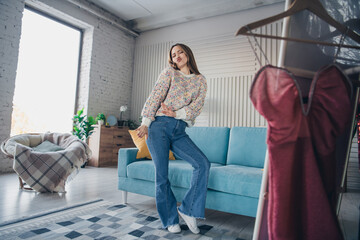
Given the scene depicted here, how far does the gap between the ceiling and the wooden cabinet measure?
8.60ft

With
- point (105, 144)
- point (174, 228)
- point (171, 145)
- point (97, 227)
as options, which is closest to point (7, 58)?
point (105, 144)

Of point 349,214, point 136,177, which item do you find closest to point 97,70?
point 136,177

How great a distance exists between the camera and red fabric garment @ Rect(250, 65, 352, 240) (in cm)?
76

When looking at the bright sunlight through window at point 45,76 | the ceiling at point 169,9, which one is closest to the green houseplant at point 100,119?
the bright sunlight through window at point 45,76

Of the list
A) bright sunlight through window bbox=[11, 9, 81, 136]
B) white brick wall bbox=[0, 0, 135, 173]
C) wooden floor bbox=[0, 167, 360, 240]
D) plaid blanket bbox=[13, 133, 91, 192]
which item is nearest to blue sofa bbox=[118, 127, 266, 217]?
wooden floor bbox=[0, 167, 360, 240]

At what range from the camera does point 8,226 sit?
5.45ft

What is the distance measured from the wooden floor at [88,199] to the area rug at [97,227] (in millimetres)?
145

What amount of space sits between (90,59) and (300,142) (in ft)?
17.0

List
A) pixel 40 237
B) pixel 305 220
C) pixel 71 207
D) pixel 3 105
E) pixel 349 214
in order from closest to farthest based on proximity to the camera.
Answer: pixel 305 220, pixel 349 214, pixel 40 237, pixel 71 207, pixel 3 105

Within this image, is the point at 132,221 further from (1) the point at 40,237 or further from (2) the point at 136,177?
Answer: (1) the point at 40,237

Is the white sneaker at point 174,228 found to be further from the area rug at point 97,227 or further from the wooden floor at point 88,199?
the wooden floor at point 88,199

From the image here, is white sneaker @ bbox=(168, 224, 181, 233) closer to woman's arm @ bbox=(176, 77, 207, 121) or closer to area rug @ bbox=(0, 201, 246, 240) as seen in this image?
area rug @ bbox=(0, 201, 246, 240)

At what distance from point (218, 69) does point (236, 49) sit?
0.54 m

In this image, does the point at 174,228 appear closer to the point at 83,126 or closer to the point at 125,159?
the point at 125,159
